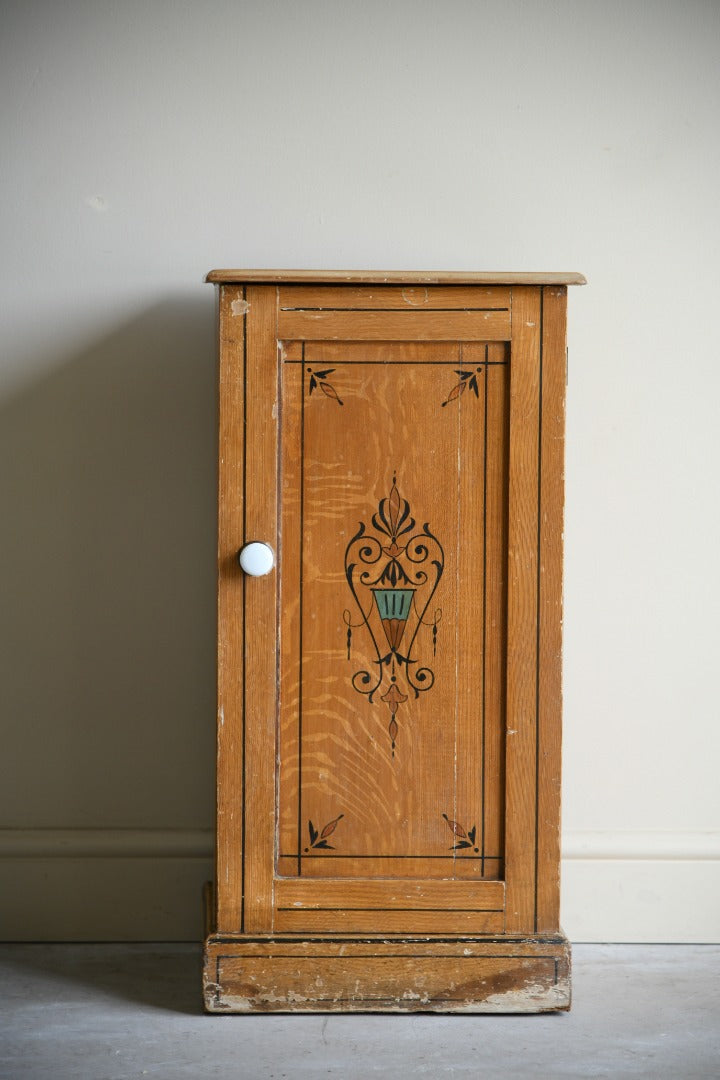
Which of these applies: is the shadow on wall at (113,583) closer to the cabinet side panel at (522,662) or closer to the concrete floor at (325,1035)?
the concrete floor at (325,1035)

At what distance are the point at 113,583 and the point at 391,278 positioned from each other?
909 millimetres

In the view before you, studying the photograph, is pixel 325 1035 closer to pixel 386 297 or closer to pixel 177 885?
pixel 177 885

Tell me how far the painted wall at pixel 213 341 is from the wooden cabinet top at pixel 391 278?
1.45 feet

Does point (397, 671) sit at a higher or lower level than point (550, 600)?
lower

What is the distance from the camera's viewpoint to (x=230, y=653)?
64.5 inches

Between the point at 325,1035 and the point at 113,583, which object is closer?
the point at 325,1035

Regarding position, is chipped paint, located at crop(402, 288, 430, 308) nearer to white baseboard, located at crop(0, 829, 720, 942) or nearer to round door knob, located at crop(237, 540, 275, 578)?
round door knob, located at crop(237, 540, 275, 578)

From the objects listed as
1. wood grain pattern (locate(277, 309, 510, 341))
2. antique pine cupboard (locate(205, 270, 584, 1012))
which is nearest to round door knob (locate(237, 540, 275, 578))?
antique pine cupboard (locate(205, 270, 584, 1012))

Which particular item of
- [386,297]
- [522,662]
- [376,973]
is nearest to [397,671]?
[522,662]

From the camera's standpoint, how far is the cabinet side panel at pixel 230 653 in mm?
1621

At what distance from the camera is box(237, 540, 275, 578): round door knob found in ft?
5.23

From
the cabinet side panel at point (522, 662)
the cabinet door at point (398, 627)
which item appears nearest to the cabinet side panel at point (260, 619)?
the cabinet door at point (398, 627)

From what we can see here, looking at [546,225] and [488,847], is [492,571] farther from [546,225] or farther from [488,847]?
[546,225]

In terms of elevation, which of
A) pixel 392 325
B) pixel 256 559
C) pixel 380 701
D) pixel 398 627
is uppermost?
pixel 392 325
